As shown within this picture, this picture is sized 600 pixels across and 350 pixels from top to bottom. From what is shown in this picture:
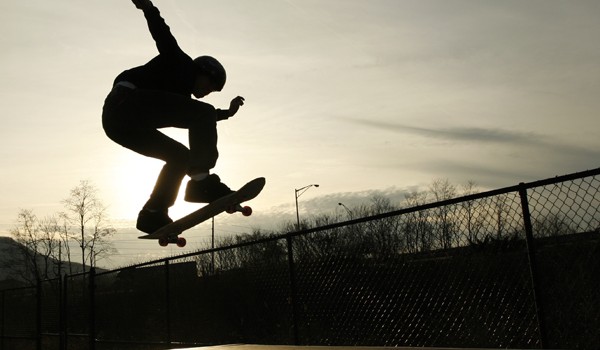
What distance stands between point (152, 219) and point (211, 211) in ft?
1.68

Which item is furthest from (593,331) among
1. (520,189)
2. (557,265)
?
(520,189)

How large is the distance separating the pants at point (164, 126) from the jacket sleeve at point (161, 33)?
0.31 metres

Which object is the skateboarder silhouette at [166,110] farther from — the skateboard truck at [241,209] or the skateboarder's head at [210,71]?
the skateboard truck at [241,209]

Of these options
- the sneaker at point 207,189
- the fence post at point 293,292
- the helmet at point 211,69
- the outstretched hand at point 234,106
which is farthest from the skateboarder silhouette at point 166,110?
the fence post at point 293,292

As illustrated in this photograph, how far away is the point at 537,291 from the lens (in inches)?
173

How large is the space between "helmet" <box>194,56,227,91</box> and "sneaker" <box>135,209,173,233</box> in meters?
1.15

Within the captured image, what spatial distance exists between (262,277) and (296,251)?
79cm

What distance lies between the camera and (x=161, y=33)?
3920 mm

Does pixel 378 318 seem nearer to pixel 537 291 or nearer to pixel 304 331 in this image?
pixel 304 331

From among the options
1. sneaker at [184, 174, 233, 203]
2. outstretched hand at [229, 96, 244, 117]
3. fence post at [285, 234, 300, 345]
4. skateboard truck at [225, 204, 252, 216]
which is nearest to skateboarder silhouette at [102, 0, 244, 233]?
sneaker at [184, 174, 233, 203]

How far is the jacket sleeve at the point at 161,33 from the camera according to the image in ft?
12.6

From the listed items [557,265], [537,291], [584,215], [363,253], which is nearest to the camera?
[537,291]

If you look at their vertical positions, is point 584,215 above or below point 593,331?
above

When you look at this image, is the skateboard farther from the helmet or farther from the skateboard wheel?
the helmet
